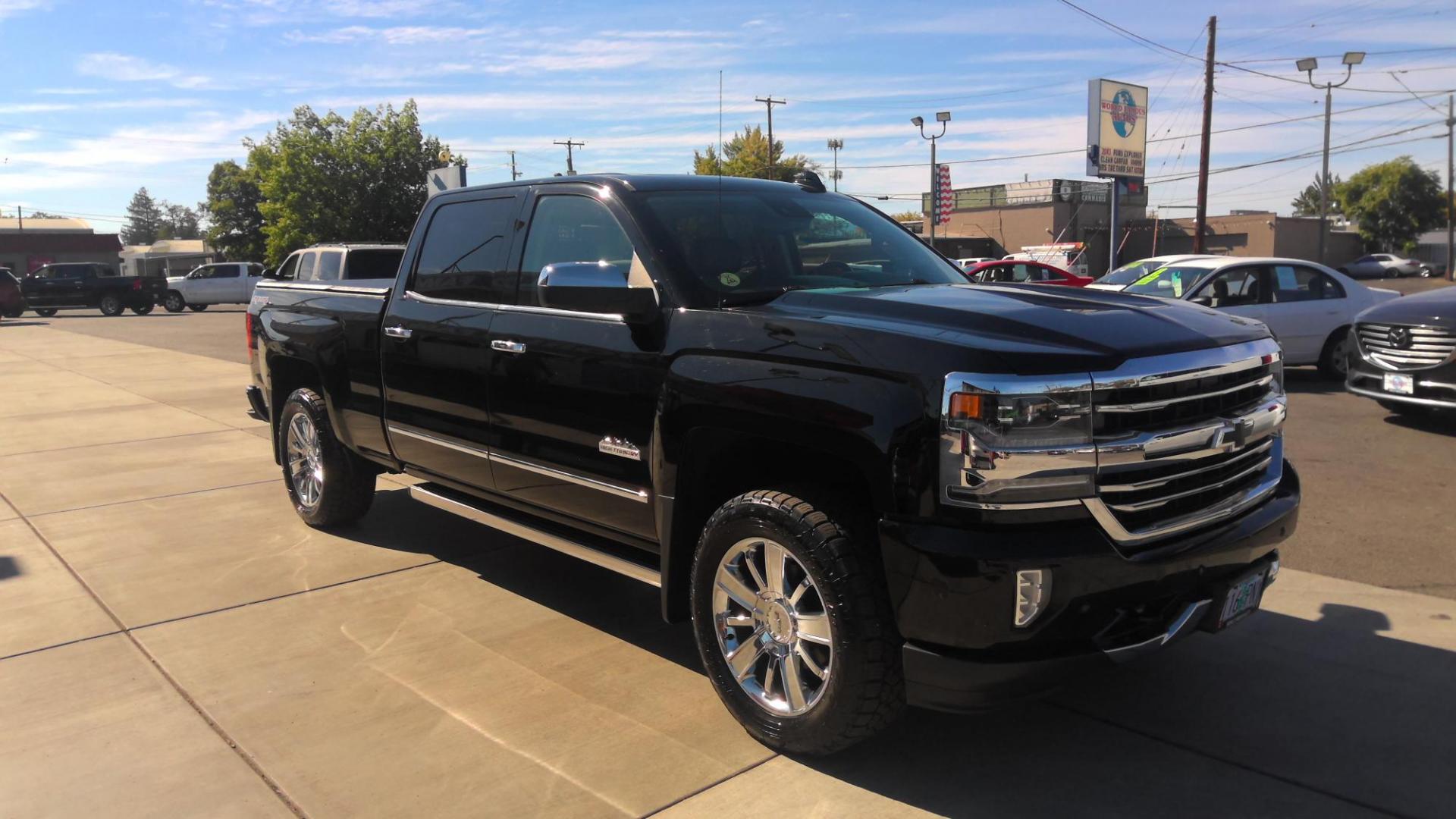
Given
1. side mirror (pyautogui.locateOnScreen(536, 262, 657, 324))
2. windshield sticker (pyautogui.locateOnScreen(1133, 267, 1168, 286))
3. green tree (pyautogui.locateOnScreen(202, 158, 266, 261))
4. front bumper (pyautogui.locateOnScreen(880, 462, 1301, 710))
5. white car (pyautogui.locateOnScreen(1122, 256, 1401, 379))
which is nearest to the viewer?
front bumper (pyautogui.locateOnScreen(880, 462, 1301, 710))

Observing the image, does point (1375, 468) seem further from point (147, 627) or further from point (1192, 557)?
point (147, 627)

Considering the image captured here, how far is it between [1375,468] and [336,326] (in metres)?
7.39

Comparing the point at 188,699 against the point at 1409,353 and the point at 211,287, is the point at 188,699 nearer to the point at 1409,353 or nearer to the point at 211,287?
the point at 1409,353

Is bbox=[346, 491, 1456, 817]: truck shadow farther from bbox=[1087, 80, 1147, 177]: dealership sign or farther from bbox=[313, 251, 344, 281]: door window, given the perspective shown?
bbox=[1087, 80, 1147, 177]: dealership sign

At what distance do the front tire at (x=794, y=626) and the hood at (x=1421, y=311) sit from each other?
8.16 m

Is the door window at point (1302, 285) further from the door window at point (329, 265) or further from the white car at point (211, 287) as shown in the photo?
the white car at point (211, 287)

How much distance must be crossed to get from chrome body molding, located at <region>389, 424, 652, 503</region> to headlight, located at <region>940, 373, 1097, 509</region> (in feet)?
4.59

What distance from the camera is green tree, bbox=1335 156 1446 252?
78.7 metres

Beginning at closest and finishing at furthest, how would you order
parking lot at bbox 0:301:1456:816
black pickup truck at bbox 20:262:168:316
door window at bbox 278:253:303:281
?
parking lot at bbox 0:301:1456:816, door window at bbox 278:253:303:281, black pickup truck at bbox 20:262:168:316

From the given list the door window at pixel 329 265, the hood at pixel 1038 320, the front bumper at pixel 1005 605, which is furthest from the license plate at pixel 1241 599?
the door window at pixel 329 265

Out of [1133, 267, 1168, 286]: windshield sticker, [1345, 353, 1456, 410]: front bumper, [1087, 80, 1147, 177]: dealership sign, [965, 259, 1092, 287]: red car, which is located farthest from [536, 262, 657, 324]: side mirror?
[1087, 80, 1147, 177]: dealership sign

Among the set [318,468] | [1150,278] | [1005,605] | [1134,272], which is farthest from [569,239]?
[1134,272]

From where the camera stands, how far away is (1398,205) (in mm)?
79000

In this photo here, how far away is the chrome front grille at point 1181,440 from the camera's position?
3062 millimetres
